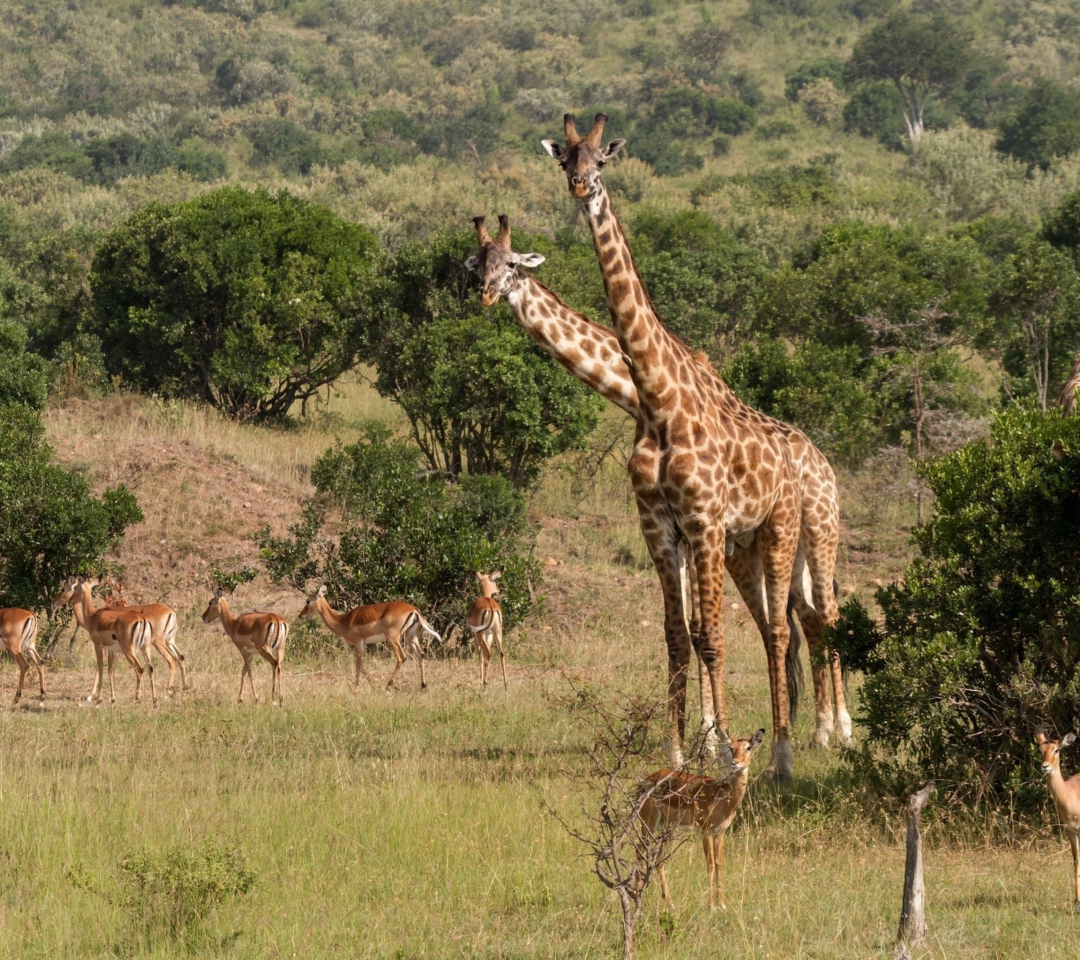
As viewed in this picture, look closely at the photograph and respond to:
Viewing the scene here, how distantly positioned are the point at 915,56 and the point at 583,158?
6534 cm

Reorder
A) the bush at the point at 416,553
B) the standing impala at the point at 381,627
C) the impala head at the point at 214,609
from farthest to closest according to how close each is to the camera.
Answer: the bush at the point at 416,553
the impala head at the point at 214,609
the standing impala at the point at 381,627

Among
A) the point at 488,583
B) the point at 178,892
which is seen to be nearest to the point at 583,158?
the point at 178,892

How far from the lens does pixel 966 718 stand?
911cm

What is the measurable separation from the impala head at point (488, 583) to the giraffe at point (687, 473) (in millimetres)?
4135

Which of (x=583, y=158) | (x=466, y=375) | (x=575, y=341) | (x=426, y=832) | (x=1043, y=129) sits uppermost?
(x=1043, y=129)

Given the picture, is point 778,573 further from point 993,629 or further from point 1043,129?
point 1043,129

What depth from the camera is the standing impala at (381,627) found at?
43.9 ft

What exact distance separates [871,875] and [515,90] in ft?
263

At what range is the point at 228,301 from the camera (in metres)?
24.1

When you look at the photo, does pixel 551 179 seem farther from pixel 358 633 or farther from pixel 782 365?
pixel 358 633

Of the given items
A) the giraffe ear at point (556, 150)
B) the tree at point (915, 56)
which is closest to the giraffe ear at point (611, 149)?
the giraffe ear at point (556, 150)

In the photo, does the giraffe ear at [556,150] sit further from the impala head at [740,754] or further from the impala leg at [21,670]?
the impala leg at [21,670]

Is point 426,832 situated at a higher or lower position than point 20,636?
lower

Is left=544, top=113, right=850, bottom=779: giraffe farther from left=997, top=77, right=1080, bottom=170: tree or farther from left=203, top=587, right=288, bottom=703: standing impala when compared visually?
left=997, top=77, right=1080, bottom=170: tree
